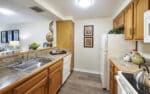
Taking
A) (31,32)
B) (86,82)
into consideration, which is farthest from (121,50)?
(31,32)

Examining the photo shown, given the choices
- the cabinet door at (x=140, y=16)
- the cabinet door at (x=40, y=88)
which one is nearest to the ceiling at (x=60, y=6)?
the cabinet door at (x=140, y=16)

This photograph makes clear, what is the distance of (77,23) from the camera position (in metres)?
4.21

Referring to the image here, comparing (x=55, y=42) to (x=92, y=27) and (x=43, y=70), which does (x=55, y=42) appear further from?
(x=43, y=70)

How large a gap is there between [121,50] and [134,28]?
0.83 metres

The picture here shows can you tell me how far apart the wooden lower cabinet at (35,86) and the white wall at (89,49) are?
2.51 m

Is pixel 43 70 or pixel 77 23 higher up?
pixel 77 23

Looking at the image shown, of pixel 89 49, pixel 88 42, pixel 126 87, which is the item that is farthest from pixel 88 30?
pixel 126 87

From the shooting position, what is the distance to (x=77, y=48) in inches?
168

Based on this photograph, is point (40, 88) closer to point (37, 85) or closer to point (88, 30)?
point (37, 85)

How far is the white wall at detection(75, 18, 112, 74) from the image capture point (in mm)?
3944

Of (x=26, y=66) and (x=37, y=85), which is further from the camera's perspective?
(x=26, y=66)

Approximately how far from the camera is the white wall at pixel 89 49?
12.9 feet

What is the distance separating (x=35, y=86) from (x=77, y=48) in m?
2.89

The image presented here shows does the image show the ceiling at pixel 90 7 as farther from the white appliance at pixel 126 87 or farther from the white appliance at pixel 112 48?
the white appliance at pixel 126 87
